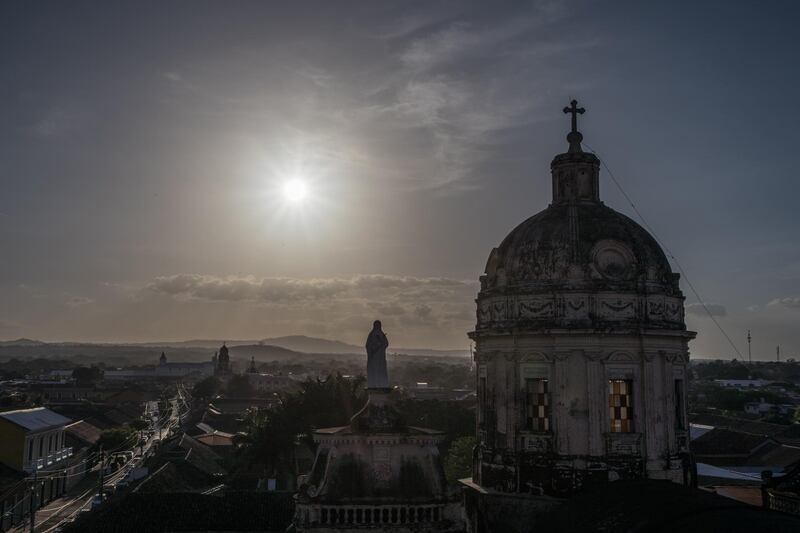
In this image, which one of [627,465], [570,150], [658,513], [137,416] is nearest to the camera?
[658,513]

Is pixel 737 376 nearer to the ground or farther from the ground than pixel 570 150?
nearer to the ground

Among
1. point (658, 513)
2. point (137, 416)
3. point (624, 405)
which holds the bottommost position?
point (137, 416)

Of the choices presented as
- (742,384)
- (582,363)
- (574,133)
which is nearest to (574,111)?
(574,133)

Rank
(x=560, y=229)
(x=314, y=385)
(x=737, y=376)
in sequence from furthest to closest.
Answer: (x=737, y=376) < (x=314, y=385) < (x=560, y=229)

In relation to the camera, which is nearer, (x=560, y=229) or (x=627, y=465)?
(x=627, y=465)

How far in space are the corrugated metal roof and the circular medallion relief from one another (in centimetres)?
4478

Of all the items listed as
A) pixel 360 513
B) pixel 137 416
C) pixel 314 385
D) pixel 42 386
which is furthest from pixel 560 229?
pixel 42 386

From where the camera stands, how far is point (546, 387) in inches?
872

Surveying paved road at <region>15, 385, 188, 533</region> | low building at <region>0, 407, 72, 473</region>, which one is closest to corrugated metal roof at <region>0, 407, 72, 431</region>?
low building at <region>0, 407, 72, 473</region>

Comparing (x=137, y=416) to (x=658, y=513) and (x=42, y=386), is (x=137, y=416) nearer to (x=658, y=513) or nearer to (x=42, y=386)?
(x=42, y=386)

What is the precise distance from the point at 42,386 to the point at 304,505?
120022 mm

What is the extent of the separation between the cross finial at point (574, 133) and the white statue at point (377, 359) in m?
9.93

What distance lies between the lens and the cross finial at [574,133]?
25266 mm

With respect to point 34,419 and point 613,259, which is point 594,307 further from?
point 34,419
